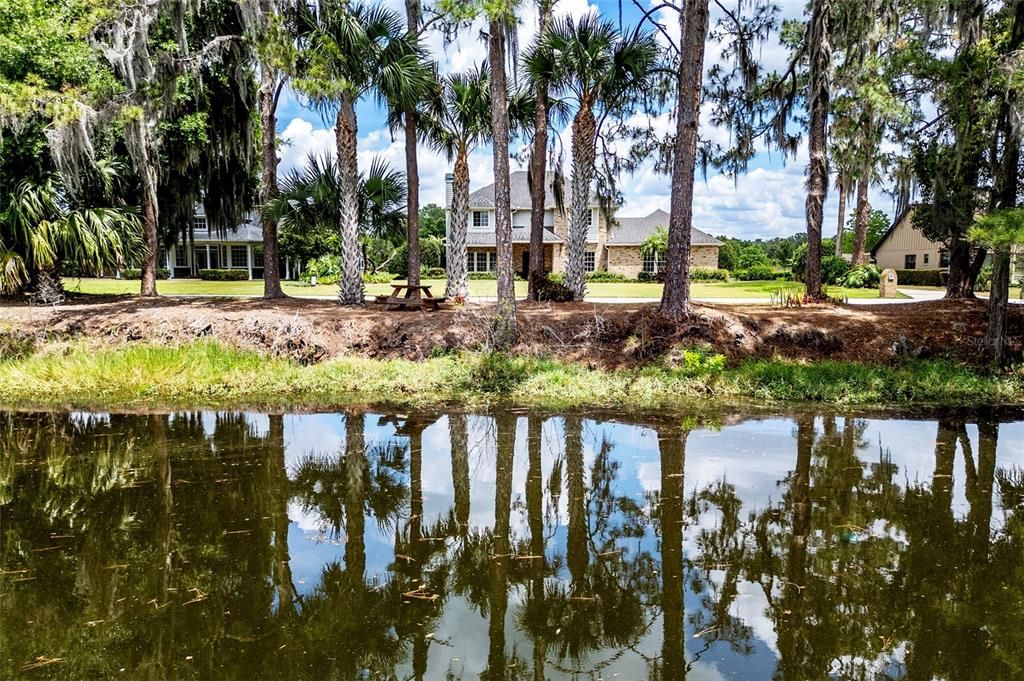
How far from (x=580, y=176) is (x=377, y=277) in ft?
56.2

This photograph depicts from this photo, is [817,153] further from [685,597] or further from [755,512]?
[685,597]

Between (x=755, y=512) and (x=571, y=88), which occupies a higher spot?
(x=571, y=88)

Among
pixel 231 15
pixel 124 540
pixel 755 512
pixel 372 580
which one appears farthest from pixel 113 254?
pixel 755 512

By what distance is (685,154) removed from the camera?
12094 millimetres

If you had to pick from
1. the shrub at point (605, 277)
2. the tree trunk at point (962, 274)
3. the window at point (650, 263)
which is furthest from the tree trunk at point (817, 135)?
the window at point (650, 263)

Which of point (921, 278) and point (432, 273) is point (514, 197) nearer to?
point (432, 273)

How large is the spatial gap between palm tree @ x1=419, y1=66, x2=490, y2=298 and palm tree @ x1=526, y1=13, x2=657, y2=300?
1369mm

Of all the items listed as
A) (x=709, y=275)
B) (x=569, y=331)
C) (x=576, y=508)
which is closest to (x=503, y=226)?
(x=569, y=331)

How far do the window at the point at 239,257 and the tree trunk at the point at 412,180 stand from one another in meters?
24.1

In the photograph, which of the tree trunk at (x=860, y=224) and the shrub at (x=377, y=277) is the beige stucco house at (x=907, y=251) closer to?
the tree trunk at (x=860, y=224)

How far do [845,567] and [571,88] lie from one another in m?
13.3

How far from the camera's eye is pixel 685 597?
4301 millimetres

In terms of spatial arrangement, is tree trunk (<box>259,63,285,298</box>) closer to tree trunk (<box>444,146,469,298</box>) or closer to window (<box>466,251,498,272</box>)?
tree trunk (<box>444,146,469,298</box>)

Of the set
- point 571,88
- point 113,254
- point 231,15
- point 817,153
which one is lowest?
point 113,254
